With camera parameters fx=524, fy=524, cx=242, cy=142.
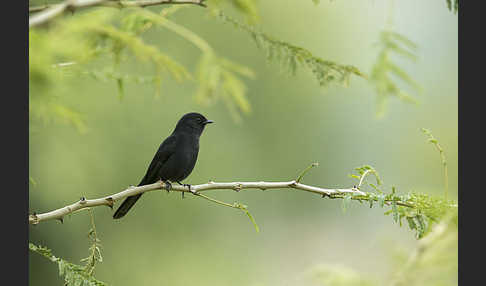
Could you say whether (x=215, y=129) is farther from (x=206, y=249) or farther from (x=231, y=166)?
(x=206, y=249)

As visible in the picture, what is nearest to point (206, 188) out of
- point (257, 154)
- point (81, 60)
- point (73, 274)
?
point (73, 274)

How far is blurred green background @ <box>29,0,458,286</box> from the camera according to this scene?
7.97m

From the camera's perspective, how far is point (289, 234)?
15219 mm

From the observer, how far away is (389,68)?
146 cm

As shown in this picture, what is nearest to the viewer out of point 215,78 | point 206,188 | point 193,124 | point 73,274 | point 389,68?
point 215,78

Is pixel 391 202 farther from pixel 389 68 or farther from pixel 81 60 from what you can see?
pixel 81 60

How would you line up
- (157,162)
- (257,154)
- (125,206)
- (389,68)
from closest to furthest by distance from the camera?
(389,68) → (125,206) → (157,162) → (257,154)

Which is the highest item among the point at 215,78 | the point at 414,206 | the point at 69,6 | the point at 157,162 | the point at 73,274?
the point at 69,6

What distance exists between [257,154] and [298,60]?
11.9 meters

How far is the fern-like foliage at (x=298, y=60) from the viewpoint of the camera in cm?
190

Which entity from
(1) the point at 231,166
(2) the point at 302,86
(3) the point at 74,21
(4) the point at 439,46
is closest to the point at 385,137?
(2) the point at 302,86

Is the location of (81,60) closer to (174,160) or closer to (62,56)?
(62,56)

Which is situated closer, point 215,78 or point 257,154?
point 215,78

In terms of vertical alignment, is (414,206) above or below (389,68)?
below
